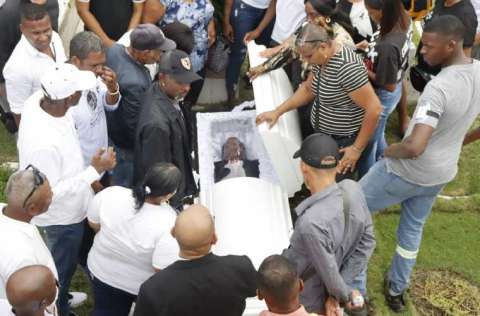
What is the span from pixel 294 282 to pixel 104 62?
2.26 m

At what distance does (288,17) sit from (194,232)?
3.04m

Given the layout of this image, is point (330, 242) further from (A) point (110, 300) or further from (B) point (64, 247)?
(B) point (64, 247)

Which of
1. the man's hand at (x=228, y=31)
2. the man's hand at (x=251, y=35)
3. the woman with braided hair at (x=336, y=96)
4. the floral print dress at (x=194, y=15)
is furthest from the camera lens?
the man's hand at (x=228, y=31)

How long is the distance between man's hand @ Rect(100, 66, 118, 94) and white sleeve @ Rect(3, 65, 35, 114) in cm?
60

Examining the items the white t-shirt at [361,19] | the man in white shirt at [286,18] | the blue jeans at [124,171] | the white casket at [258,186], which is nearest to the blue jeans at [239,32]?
the man in white shirt at [286,18]

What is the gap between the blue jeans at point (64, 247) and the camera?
3.68 meters

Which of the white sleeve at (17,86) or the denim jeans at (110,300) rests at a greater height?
the white sleeve at (17,86)

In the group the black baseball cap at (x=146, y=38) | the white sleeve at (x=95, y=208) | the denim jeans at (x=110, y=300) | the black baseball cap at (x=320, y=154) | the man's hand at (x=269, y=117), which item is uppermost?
the black baseball cap at (x=146, y=38)

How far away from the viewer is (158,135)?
3.64 m

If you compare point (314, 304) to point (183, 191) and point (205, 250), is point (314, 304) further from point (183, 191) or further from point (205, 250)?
point (183, 191)

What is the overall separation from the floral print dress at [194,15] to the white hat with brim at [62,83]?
1.82 metres

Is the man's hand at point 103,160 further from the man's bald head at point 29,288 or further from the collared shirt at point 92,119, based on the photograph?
the man's bald head at point 29,288

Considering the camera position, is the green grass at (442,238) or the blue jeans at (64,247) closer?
the blue jeans at (64,247)

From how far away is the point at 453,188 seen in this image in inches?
211
